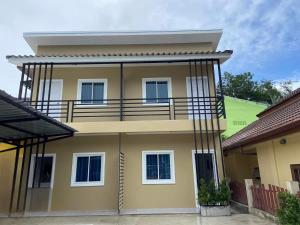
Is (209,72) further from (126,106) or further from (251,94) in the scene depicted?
(251,94)

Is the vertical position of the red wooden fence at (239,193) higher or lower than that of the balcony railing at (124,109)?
lower

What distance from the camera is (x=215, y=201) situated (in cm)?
937

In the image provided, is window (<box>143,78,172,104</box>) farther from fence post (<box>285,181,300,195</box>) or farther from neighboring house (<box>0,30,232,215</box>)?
fence post (<box>285,181,300,195</box>)

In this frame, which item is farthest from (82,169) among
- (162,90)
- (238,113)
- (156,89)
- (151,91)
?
(238,113)

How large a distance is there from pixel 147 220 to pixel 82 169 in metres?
3.70

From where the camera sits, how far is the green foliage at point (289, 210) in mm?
5965

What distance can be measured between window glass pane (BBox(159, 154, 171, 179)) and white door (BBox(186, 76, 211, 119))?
84.2 inches

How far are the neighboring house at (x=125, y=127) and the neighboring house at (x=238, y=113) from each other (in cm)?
1014

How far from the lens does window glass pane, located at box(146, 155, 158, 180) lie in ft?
35.8

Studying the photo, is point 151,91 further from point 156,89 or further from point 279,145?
point 279,145

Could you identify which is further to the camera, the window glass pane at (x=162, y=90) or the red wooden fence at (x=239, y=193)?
the window glass pane at (x=162, y=90)

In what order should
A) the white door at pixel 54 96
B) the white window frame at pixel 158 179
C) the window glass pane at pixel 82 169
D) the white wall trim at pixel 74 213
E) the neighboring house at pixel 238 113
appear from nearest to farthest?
the white wall trim at pixel 74 213
the white window frame at pixel 158 179
the window glass pane at pixel 82 169
the white door at pixel 54 96
the neighboring house at pixel 238 113

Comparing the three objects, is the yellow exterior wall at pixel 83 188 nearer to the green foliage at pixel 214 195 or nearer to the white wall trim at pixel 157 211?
the white wall trim at pixel 157 211

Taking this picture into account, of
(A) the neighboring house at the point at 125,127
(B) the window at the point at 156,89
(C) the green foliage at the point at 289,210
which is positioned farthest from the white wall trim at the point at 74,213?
(C) the green foliage at the point at 289,210
